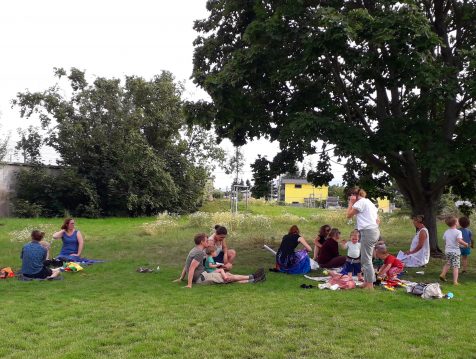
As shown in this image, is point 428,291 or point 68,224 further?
point 68,224

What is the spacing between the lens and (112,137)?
3084 cm

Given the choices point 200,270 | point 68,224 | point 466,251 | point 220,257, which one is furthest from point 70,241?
point 466,251

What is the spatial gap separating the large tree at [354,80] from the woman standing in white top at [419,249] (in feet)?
3.73

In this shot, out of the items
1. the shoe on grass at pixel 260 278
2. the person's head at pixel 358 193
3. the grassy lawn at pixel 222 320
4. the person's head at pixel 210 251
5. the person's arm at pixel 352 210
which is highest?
the person's head at pixel 358 193

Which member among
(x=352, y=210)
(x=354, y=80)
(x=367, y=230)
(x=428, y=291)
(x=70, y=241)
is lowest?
(x=428, y=291)

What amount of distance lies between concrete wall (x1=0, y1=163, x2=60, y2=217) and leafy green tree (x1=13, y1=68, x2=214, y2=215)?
9.51 feet

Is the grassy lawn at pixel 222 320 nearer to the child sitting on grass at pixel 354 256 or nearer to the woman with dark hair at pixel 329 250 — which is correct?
the child sitting on grass at pixel 354 256

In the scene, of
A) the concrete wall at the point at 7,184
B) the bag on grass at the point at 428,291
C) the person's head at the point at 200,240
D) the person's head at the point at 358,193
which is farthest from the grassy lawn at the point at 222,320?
the concrete wall at the point at 7,184

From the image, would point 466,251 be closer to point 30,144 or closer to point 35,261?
point 35,261

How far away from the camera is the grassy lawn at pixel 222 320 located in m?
5.21

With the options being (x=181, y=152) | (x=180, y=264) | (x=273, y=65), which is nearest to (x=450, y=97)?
(x=273, y=65)

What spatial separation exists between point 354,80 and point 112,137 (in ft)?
66.8

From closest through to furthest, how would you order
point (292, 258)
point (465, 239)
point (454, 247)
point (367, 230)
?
1. point (367, 230)
2. point (454, 247)
3. point (292, 258)
4. point (465, 239)

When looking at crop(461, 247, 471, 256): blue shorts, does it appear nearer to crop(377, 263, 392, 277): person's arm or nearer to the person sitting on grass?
crop(377, 263, 392, 277): person's arm
